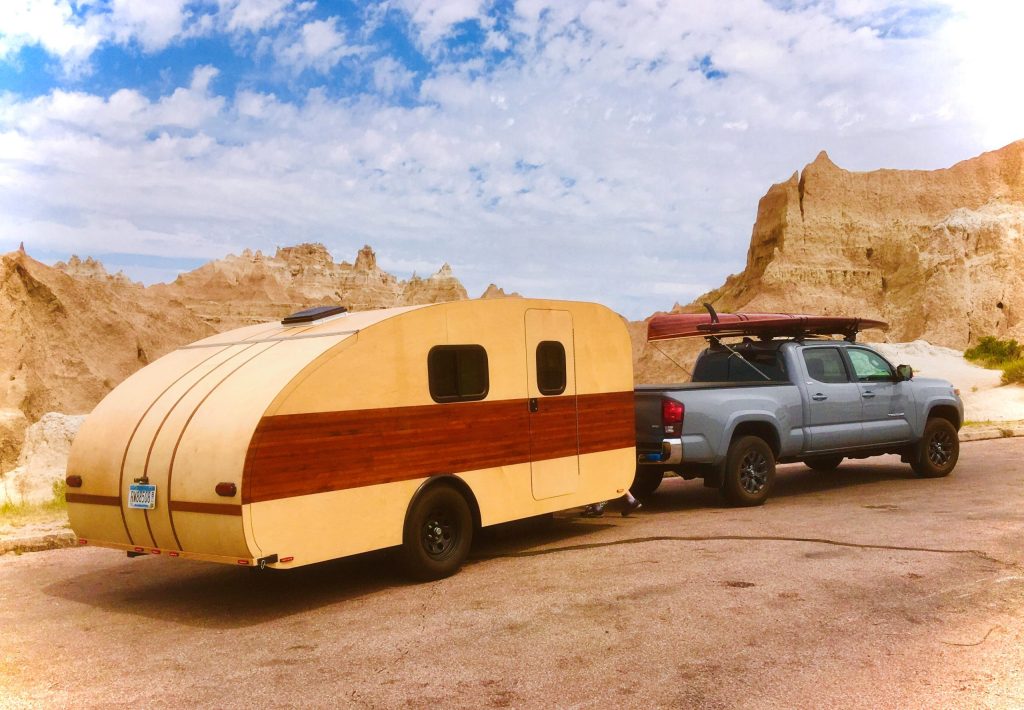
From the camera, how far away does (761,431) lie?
→ 36.6 feet

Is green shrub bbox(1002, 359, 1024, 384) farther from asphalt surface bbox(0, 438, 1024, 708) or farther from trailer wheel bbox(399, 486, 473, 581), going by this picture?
trailer wheel bbox(399, 486, 473, 581)

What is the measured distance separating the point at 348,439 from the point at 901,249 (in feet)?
240

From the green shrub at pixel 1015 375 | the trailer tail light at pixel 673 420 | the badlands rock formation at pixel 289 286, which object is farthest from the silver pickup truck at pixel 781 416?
the badlands rock formation at pixel 289 286

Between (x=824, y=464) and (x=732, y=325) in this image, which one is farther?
(x=824, y=464)

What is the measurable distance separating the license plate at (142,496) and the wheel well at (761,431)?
22.4ft

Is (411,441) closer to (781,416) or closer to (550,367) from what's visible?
(550,367)

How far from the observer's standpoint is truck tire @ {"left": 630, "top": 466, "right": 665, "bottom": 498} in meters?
11.8

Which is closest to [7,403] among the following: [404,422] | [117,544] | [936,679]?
[117,544]

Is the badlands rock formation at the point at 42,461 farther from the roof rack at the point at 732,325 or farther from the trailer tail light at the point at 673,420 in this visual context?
the roof rack at the point at 732,325

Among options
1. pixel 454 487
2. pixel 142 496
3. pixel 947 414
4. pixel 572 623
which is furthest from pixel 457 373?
pixel 947 414

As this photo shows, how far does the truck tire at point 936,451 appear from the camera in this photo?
12875mm

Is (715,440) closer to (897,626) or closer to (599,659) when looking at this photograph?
(897,626)

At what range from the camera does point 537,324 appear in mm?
8672

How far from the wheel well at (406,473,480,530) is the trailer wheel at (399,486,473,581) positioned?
0.11 feet
